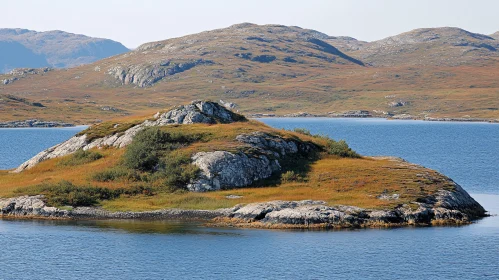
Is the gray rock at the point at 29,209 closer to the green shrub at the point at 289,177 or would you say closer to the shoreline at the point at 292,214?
the shoreline at the point at 292,214

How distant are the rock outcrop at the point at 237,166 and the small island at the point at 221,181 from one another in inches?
5.8

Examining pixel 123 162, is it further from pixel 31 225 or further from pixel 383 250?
pixel 383 250

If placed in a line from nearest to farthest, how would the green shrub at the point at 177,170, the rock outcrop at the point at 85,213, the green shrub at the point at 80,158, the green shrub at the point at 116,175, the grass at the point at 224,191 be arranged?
the rock outcrop at the point at 85,213, the grass at the point at 224,191, the green shrub at the point at 177,170, the green shrub at the point at 116,175, the green shrub at the point at 80,158

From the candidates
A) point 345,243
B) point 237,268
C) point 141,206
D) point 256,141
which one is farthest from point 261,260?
point 256,141

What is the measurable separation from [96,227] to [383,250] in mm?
32798

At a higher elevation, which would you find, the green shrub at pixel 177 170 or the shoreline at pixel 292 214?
the green shrub at pixel 177 170

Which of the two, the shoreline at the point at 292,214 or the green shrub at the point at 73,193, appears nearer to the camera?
the shoreline at the point at 292,214

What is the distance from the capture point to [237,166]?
318 ft

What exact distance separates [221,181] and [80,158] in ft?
81.7

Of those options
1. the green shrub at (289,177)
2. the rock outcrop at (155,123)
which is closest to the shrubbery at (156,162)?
the rock outcrop at (155,123)

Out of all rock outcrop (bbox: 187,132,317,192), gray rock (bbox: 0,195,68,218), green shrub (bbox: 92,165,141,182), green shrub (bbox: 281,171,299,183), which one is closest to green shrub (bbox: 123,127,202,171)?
green shrub (bbox: 92,165,141,182)

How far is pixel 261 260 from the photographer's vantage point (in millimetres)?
66375

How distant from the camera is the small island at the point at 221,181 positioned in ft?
276

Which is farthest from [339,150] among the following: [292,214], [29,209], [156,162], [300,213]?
[29,209]
